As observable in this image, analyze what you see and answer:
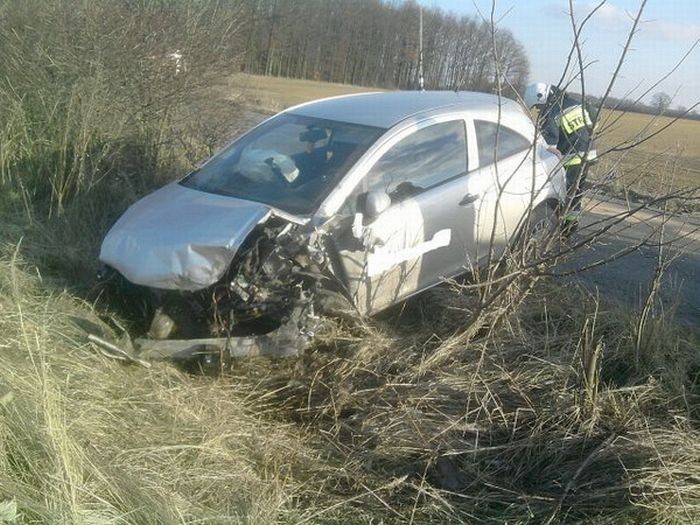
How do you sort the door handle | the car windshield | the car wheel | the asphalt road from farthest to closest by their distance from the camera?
the asphalt road, the door handle, the car windshield, the car wheel

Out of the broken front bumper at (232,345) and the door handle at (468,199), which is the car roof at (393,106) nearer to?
the door handle at (468,199)

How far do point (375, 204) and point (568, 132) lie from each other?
12.2 ft

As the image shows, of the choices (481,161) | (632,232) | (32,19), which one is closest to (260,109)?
(32,19)

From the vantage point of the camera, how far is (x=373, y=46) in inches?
1816

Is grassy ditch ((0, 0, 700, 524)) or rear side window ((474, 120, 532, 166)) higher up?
rear side window ((474, 120, 532, 166))

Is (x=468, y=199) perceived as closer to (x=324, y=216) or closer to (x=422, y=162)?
(x=422, y=162)

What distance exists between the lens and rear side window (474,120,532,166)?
655 centimetres

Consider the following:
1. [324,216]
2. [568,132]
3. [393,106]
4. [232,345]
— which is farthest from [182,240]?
[568,132]

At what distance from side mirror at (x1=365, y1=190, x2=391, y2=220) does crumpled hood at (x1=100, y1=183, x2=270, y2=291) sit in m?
0.68

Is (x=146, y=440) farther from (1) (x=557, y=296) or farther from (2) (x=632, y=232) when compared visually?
(2) (x=632, y=232)

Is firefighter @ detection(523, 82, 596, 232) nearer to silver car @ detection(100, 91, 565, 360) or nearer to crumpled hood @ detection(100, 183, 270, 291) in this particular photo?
silver car @ detection(100, 91, 565, 360)

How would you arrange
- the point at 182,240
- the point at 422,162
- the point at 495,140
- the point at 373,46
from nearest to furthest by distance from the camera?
1. the point at 182,240
2. the point at 422,162
3. the point at 495,140
4. the point at 373,46

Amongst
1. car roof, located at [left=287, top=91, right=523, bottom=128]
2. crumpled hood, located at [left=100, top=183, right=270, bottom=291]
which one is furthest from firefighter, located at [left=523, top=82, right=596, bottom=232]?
crumpled hood, located at [left=100, top=183, right=270, bottom=291]

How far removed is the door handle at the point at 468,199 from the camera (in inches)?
243
